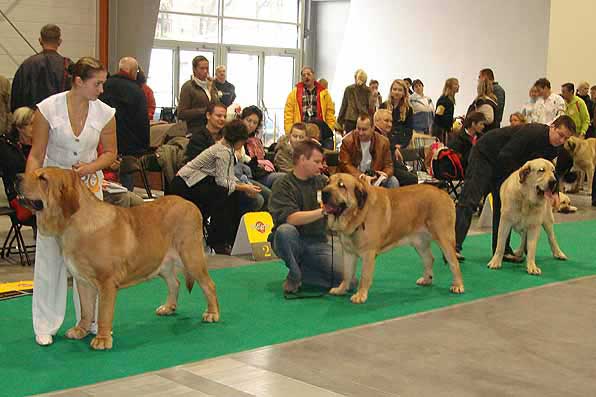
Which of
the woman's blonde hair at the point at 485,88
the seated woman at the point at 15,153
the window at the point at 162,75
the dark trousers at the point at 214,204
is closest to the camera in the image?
the seated woman at the point at 15,153

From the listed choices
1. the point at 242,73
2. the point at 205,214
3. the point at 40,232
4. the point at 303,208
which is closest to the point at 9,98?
the point at 205,214

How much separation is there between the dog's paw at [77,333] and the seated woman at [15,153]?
2.12 m

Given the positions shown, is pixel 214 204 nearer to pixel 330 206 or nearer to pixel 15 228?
pixel 15 228

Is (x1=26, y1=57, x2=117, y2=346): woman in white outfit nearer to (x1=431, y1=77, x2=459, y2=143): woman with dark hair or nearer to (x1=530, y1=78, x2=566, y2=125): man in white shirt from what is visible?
(x1=431, y1=77, x2=459, y2=143): woman with dark hair

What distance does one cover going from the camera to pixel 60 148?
15.7 feet

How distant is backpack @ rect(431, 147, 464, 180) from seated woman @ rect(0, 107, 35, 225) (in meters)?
5.31

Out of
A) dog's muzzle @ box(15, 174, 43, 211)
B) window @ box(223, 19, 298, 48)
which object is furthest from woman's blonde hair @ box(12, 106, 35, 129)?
window @ box(223, 19, 298, 48)

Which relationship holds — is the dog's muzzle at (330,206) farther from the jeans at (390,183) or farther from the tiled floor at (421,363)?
the jeans at (390,183)

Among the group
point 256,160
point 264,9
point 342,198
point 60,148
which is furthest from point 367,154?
point 264,9

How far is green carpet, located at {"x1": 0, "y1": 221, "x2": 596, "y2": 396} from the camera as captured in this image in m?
4.39

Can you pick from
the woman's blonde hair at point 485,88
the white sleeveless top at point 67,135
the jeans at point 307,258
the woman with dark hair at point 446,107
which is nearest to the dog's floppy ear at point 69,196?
the white sleeveless top at point 67,135

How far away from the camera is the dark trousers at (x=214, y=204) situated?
7.59m

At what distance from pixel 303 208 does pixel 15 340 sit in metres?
Result: 2.17

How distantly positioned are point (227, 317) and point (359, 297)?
1007 mm
